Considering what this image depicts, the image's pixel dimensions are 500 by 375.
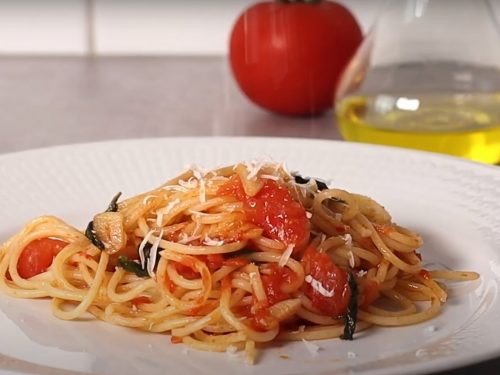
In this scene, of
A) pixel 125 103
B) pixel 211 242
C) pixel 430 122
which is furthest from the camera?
pixel 125 103

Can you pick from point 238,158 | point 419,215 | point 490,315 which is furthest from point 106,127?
point 490,315

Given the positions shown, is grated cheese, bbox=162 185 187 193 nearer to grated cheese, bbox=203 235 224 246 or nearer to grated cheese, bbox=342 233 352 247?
grated cheese, bbox=203 235 224 246

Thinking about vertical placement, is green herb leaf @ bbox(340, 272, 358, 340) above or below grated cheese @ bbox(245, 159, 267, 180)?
below

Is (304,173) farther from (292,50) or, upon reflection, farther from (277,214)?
(292,50)

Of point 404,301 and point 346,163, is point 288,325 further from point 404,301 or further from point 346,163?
point 346,163

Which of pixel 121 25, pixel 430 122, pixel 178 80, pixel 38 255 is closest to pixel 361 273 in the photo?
pixel 38 255

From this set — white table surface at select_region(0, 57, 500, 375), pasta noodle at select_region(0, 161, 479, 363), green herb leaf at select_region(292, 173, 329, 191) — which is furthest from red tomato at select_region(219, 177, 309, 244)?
white table surface at select_region(0, 57, 500, 375)

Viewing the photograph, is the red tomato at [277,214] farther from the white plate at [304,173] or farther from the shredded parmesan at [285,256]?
the white plate at [304,173]
